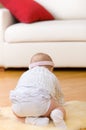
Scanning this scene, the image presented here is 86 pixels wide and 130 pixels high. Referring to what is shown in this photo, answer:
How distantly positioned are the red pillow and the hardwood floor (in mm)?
532

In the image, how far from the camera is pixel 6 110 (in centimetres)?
219


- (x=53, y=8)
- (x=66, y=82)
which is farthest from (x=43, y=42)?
(x=53, y=8)

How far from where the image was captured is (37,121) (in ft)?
6.41

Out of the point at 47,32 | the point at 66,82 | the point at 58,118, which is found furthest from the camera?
the point at 47,32

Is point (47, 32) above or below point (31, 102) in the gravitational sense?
above

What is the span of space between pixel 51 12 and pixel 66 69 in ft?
2.40

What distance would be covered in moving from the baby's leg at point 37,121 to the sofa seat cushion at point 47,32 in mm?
1331

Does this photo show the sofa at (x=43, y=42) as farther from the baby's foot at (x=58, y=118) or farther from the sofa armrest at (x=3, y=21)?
the baby's foot at (x=58, y=118)

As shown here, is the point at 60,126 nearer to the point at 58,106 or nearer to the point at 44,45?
the point at 58,106

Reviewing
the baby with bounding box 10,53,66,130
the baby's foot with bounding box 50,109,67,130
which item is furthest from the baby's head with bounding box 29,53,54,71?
the baby's foot with bounding box 50,109,67,130

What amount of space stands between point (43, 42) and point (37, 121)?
138 cm

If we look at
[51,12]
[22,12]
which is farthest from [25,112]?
[51,12]

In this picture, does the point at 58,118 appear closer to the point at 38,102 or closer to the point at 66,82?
the point at 38,102

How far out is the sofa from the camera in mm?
3166
